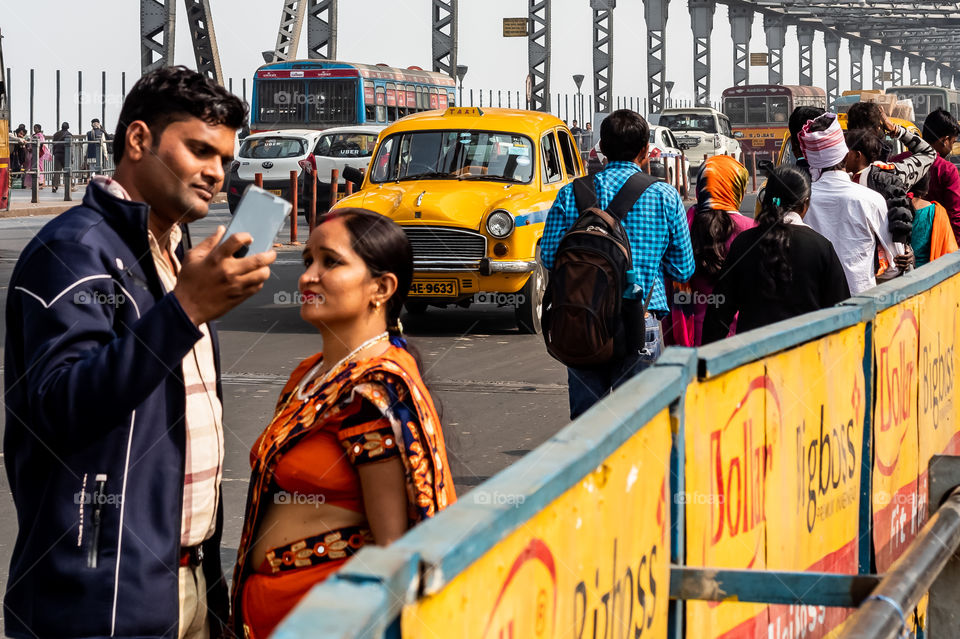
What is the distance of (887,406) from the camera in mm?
4816

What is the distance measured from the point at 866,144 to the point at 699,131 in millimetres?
37061

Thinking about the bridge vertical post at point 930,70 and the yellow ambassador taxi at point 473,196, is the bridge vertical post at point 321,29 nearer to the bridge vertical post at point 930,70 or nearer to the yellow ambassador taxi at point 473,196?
the yellow ambassador taxi at point 473,196

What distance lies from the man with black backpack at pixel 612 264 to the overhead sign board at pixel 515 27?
39.5 meters

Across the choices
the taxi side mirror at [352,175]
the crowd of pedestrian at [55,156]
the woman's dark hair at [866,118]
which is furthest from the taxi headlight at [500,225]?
the crowd of pedestrian at [55,156]

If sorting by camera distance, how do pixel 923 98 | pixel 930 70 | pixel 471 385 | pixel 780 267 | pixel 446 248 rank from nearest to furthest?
pixel 780 267 → pixel 471 385 → pixel 446 248 → pixel 923 98 → pixel 930 70

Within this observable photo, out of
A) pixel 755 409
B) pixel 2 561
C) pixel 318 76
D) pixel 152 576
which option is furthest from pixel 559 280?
pixel 318 76

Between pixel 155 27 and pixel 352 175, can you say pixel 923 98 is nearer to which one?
pixel 155 27

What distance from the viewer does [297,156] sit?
28.7 metres

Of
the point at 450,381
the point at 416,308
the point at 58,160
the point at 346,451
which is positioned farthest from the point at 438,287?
the point at 58,160

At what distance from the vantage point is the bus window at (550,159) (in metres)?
13.1

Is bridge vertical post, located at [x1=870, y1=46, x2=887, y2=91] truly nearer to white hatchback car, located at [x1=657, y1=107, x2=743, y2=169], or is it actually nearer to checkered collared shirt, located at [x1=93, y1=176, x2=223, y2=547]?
white hatchback car, located at [x1=657, y1=107, x2=743, y2=169]

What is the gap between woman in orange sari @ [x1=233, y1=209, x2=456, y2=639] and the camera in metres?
2.62

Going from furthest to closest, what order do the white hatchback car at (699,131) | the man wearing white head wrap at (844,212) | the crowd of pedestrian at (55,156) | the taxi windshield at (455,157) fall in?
1. the white hatchback car at (699,131)
2. the crowd of pedestrian at (55,156)
3. the taxi windshield at (455,157)
4. the man wearing white head wrap at (844,212)

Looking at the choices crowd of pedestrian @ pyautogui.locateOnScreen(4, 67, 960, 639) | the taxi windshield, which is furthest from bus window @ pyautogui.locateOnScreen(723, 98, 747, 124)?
crowd of pedestrian @ pyautogui.locateOnScreen(4, 67, 960, 639)
